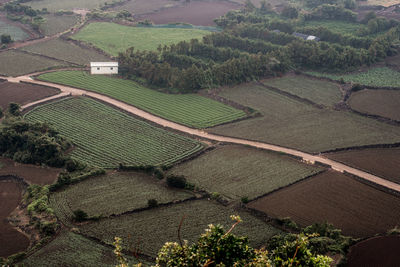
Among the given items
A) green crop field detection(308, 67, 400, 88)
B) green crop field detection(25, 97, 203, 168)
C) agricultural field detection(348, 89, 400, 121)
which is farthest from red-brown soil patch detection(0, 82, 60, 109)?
agricultural field detection(348, 89, 400, 121)

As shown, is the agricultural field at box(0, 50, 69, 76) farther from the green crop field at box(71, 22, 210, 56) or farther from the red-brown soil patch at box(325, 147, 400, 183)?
the red-brown soil patch at box(325, 147, 400, 183)

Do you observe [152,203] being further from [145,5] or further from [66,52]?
[145,5]

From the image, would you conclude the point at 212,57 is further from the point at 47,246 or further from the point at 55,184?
the point at 47,246

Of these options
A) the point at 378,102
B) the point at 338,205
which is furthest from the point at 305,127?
the point at 338,205

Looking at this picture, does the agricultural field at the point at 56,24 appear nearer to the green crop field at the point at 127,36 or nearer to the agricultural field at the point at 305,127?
the green crop field at the point at 127,36

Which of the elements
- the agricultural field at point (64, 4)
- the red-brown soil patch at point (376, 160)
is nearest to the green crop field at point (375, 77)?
the red-brown soil patch at point (376, 160)

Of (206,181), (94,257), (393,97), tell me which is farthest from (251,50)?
(94,257)
